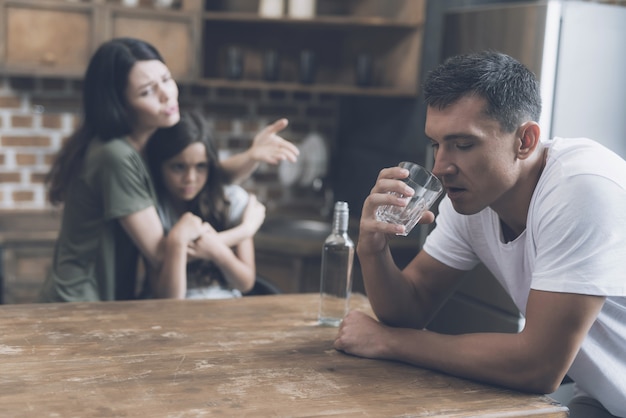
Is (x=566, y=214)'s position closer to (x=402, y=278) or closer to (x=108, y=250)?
(x=402, y=278)

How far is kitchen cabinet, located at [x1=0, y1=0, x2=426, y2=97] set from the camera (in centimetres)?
325

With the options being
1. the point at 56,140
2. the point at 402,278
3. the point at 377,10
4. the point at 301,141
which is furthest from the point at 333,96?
the point at 402,278

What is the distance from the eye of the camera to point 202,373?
138 cm

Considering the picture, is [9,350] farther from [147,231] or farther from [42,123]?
[42,123]

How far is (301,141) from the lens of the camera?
3977mm

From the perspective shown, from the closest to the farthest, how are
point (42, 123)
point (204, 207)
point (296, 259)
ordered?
point (204, 207) → point (296, 259) → point (42, 123)

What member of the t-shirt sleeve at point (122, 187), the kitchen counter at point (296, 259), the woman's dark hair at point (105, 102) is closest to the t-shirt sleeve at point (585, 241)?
the t-shirt sleeve at point (122, 187)

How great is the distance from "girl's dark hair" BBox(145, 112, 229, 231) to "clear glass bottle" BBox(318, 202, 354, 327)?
0.74 meters

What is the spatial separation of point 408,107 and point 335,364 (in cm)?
216

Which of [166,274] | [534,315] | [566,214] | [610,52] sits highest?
[610,52]

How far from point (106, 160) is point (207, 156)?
13.7 inches

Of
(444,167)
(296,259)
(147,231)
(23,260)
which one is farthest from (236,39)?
(444,167)

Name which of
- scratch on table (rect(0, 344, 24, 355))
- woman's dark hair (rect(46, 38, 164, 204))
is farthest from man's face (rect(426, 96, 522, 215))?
woman's dark hair (rect(46, 38, 164, 204))

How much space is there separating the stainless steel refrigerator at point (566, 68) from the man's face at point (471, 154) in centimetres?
103
